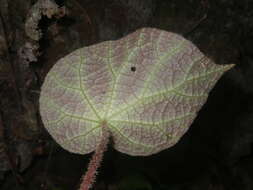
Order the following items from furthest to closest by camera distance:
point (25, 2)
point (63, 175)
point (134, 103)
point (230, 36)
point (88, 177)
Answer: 1. point (63, 175)
2. point (230, 36)
3. point (25, 2)
4. point (134, 103)
5. point (88, 177)

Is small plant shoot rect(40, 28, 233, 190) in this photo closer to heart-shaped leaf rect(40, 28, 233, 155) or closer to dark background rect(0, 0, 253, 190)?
heart-shaped leaf rect(40, 28, 233, 155)

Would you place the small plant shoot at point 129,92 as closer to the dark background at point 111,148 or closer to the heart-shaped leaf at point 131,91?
the heart-shaped leaf at point 131,91

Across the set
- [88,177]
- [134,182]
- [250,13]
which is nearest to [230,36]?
[250,13]

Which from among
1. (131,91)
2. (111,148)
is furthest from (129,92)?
(111,148)

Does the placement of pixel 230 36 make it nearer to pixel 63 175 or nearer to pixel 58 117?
pixel 58 117

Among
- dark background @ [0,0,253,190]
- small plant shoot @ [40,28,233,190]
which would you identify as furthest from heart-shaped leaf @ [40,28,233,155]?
dark background @ [0,0,253,190]
